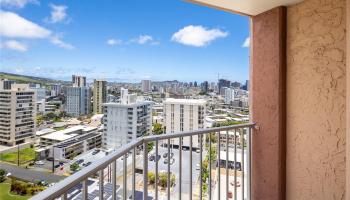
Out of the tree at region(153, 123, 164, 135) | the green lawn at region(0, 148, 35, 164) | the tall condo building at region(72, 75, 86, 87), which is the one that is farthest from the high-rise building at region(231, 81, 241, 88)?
the green lawn at region(0, 148, 35, 164)

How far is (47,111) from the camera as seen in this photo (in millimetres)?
2268

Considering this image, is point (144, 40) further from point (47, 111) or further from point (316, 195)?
point (316, 195)

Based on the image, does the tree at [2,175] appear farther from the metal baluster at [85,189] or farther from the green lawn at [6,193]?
the metal baluster at [85,189]

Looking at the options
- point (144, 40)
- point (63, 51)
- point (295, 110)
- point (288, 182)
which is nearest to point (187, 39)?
point (144, 40)

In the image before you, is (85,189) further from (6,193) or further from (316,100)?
(316,100)

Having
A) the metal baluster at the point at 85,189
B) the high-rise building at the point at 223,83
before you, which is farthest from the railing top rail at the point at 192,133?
the metal baluster at the point at 85,189

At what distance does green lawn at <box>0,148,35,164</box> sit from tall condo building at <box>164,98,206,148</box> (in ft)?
3.69

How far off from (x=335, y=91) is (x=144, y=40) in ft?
12.6

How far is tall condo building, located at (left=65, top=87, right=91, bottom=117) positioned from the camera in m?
2.45

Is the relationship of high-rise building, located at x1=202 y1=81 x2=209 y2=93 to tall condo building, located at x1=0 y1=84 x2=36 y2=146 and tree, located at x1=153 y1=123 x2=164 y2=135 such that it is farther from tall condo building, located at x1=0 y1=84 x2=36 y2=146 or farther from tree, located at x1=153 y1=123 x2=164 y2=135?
tall condo building, located at x1=0 y1=84 x2=36 y2=146

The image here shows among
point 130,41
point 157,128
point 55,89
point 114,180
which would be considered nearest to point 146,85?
point 157,128

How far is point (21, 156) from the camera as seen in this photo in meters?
1.85

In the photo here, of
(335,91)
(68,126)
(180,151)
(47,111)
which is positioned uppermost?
(335,91)

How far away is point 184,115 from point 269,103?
39.1 inches
